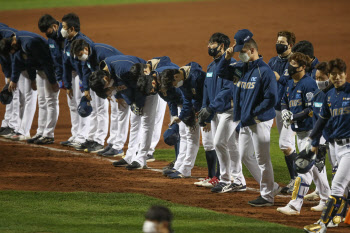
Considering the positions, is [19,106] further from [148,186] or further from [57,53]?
[148,186]

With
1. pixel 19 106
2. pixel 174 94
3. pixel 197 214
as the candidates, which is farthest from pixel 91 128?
pixel 197 214

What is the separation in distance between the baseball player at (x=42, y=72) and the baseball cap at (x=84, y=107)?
1171mm

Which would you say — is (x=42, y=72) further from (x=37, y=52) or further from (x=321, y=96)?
(x=321, y=96)

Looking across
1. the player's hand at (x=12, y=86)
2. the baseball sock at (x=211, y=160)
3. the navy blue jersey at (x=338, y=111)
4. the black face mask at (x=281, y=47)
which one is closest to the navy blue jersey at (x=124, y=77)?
the baseball sock at (x=211, y=160)

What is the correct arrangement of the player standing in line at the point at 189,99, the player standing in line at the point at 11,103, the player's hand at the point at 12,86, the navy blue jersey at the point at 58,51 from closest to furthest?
the player standing in line at the point at 189,99 → the navy blue jersey at the point at 58,51 → the player's hand at the point at 12,86 → the player standing in line at the point at 11,103

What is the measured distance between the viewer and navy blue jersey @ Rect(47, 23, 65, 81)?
1198 centimetres

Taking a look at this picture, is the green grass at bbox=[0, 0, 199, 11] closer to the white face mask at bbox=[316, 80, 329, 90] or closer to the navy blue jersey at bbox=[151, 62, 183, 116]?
the navy blue jersey at bbox=[151, 62, 183, 116]

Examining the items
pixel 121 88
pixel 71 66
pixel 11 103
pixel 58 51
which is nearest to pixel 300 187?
pixel 121 88

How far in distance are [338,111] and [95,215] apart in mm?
2997

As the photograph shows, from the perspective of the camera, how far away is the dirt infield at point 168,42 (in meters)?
9.19

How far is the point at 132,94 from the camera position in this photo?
10.4 meters

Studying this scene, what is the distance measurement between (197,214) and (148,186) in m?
1.73

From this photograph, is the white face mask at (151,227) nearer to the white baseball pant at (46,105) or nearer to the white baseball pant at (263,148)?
the white baseball pant at (263,148)

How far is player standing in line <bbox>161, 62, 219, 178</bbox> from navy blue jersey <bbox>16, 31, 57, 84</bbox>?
11.2 ft
